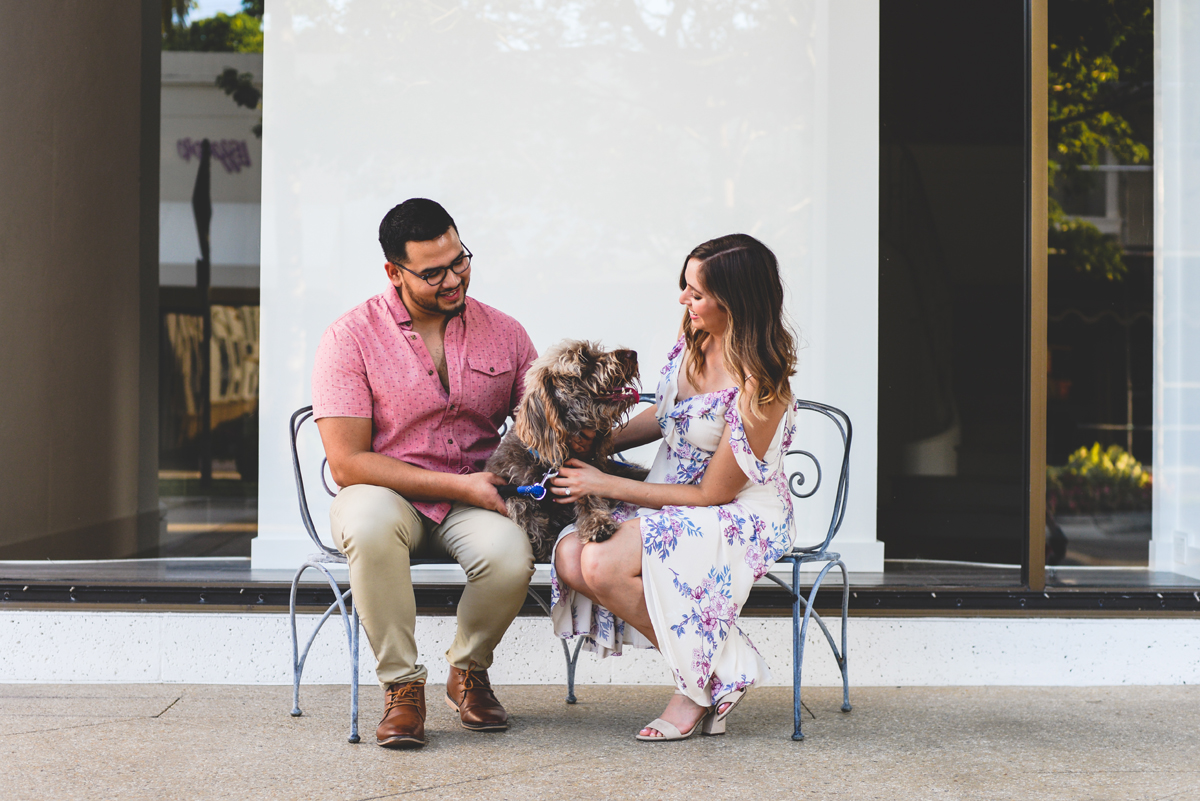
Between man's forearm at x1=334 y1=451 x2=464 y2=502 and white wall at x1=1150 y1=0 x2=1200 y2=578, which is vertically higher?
white wall at x1=1150 y1=0 x2=1200 y2=578

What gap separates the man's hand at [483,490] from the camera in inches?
95.7

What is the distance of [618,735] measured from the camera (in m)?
2.51

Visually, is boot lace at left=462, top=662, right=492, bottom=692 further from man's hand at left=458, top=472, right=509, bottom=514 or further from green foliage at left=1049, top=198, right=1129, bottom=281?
green foliage at left=1049, top=198, right=1129, bottom=281

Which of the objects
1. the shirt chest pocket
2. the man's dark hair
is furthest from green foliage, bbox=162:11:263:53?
the shirt chest pocket

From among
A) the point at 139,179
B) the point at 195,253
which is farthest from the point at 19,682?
the point at 195,253

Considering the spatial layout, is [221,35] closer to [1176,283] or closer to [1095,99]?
[1095,99]

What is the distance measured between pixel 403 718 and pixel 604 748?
1.68 feet

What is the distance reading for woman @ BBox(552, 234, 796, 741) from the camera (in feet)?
7.59

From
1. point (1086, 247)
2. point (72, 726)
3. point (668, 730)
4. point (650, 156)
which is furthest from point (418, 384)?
point (1086, 247)

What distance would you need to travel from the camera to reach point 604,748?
7.86 feet

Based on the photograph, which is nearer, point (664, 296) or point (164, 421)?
point (664, 296)

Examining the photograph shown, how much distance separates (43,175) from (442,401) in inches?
121

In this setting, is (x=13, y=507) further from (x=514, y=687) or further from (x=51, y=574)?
(x=514, y=687)

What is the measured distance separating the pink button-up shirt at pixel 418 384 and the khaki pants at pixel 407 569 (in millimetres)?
135
